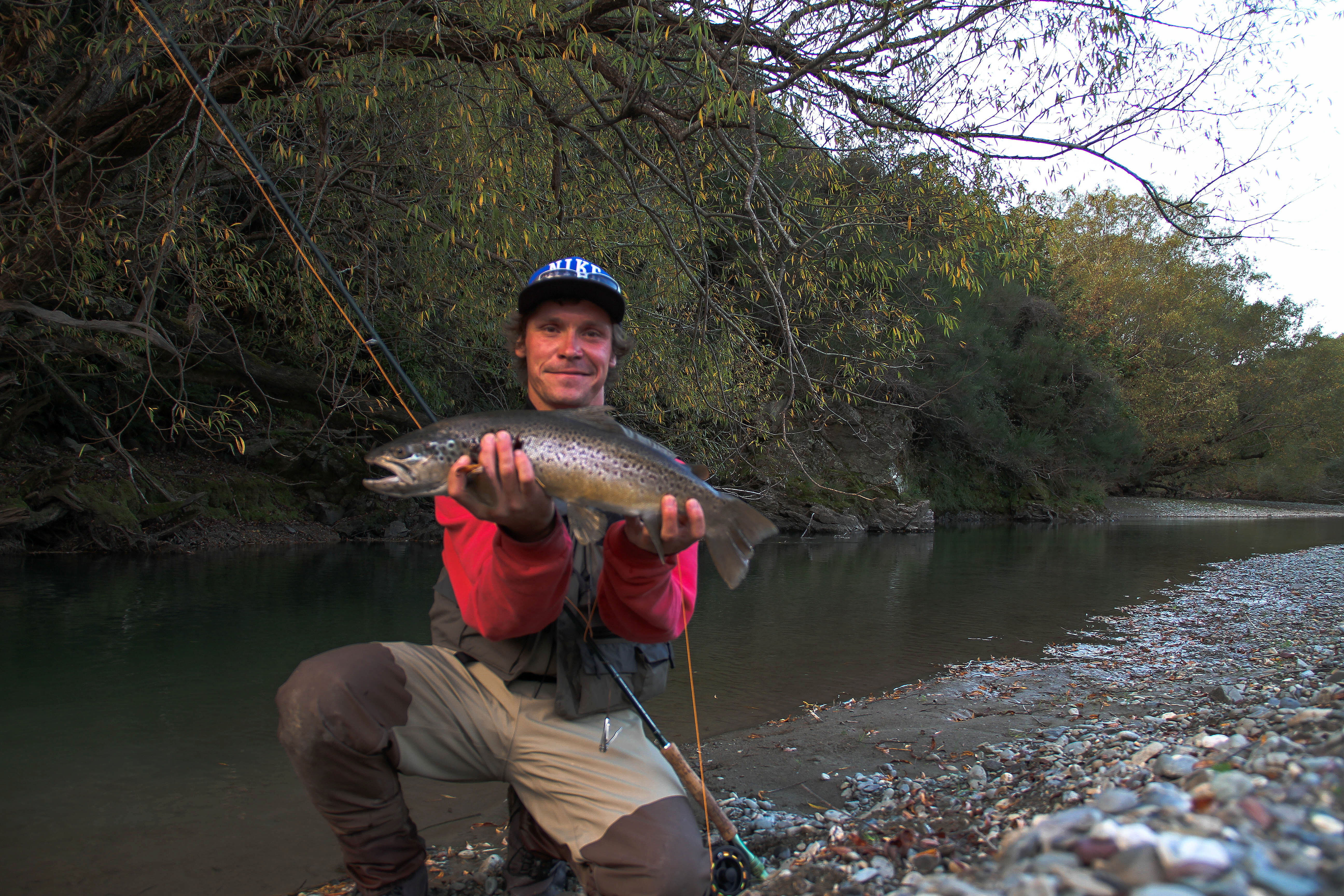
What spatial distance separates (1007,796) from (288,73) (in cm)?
652

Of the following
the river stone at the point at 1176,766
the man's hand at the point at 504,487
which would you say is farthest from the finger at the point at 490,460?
the river stone at the point at 1176,766

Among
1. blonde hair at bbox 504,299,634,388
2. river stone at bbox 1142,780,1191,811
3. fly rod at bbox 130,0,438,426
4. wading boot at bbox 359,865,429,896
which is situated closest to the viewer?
river stone at bbox 1142,780,1191,811

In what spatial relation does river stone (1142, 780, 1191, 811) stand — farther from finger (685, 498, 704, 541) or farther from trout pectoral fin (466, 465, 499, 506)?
trout pectoral fin (466, 465, 499, 506)

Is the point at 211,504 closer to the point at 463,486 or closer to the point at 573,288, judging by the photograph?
the point at 573,288

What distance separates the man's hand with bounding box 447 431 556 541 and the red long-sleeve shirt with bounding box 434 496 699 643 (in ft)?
0.37

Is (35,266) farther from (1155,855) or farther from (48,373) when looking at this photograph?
(1155,855)

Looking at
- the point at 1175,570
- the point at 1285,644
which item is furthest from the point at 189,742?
the point at 1175,570

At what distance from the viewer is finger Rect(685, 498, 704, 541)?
227 centimetres

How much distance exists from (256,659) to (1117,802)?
6.43 metres

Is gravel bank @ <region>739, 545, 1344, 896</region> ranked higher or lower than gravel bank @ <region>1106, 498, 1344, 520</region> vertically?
higher

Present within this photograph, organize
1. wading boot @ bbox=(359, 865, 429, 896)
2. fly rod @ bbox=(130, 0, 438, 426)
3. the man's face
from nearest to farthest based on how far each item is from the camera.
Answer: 1. wading boot @ bbox=(359, 865, 429, 896)
2. the man's face
3. fly rod @ bbox=(130, 0, 438, 426)

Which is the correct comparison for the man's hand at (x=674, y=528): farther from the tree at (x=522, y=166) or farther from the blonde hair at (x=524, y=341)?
the tree at (x=522, y=166)

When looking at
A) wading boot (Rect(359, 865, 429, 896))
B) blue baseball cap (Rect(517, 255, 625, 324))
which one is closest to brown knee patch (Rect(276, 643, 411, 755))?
wading boot (Rect(359, 865, 429, 896))

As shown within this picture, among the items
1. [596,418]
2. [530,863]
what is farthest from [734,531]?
[530,863]
